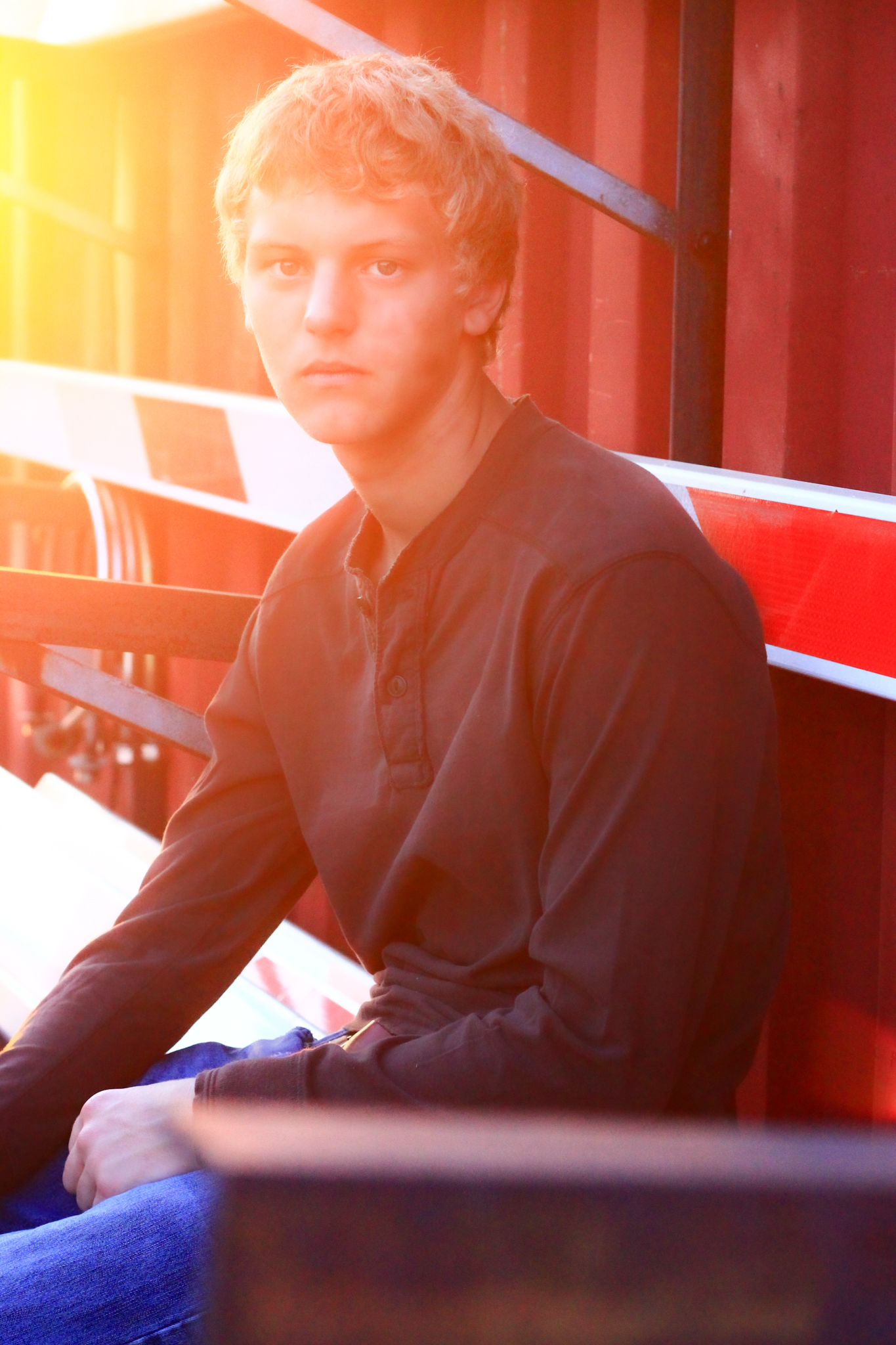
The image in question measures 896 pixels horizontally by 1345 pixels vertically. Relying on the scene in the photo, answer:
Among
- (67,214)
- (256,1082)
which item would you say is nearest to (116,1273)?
(256,1082)

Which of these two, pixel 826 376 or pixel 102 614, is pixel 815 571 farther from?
pixel 102 614

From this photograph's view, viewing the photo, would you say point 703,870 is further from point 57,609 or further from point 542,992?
point 57,609

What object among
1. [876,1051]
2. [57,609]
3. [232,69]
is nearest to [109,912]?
[57,609]

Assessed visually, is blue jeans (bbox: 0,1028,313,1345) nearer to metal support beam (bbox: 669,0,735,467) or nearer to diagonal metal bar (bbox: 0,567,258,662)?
diagonal metal bar (bbox: 0,567,258,662)

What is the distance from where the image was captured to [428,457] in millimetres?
1398

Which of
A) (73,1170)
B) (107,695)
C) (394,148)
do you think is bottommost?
(73,1170)

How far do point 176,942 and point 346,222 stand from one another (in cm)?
77

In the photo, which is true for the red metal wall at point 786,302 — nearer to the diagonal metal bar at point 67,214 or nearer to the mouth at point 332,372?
the mouth at point 332,372

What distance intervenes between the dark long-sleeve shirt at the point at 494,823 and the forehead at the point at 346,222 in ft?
0.70

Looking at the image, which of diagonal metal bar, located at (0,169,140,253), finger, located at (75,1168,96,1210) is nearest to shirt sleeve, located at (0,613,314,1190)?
finger, located at (75,1168,96,1210)

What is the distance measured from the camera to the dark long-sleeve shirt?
3.71 ft

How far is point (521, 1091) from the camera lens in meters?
1.15

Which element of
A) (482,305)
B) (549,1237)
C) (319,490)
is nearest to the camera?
(549,1237)

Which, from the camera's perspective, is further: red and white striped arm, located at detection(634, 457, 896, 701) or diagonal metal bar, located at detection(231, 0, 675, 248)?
diagonal metal bar, located at detection(231, 0, 675, 248)
